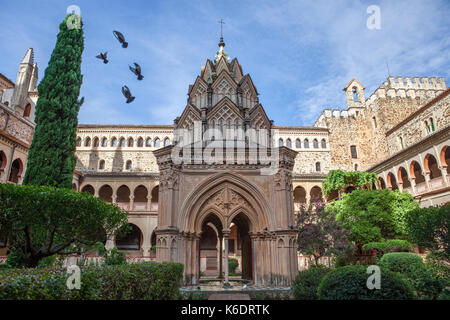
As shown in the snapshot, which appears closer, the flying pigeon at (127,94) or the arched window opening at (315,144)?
the flying pigeon at (127,94)

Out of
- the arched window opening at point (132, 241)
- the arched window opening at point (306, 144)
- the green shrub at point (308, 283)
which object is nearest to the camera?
the green shrub at point (308, 283)

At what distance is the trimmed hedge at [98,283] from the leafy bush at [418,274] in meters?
8.60

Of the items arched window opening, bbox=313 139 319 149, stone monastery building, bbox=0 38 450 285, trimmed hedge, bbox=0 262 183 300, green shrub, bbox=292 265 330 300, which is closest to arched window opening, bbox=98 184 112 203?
stone monastery building, bbox=0 38 450 285

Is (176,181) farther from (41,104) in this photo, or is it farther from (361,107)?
(361,107)

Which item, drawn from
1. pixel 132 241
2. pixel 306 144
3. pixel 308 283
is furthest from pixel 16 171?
pixel 306 144

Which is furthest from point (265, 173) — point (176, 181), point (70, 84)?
point (70, 84)

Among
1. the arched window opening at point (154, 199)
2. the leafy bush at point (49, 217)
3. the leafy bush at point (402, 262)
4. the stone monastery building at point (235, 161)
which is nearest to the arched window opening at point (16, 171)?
the stone monastery building at point (235, 161)

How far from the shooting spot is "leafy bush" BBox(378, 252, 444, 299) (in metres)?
10.6

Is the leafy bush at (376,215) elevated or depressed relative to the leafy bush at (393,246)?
elevated

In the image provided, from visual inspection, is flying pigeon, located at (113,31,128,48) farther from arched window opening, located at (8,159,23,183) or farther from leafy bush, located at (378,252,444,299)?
arched window opening, located at (8,159,23,183)

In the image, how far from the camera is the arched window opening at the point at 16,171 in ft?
82.5

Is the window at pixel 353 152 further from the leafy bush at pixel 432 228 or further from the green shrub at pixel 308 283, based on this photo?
the green shrub at pixel 308 283

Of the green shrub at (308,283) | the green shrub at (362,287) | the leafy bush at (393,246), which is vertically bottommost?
the green shrub at (308,283)

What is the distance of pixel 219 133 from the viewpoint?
1553 centimetres
